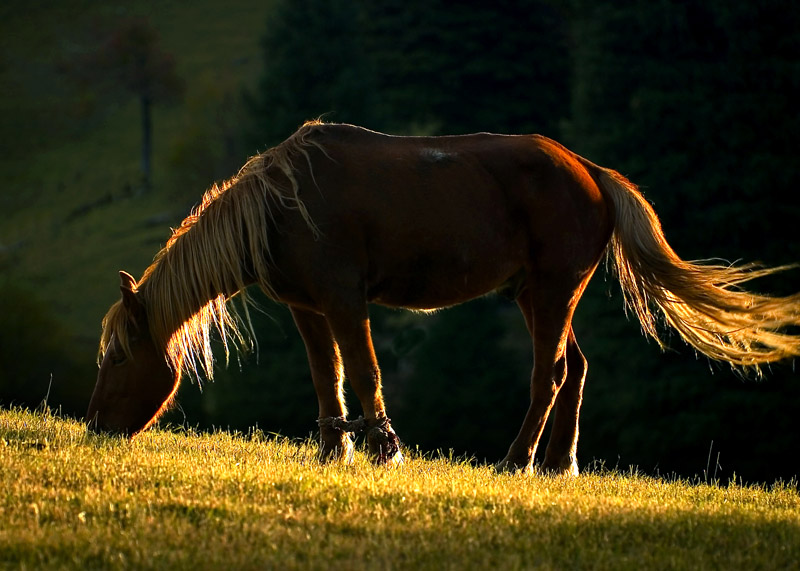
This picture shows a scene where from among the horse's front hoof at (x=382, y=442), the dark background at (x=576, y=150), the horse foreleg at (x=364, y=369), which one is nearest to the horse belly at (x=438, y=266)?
the horse foreleg at (x=364, y=369)

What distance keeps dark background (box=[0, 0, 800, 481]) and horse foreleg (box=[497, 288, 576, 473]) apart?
6.31 m

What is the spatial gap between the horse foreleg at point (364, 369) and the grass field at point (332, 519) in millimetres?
345

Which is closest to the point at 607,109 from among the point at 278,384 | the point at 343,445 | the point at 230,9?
the point at 278,384

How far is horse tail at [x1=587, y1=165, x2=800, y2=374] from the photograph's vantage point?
9.61m

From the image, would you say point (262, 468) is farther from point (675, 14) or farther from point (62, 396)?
point (62, 396)

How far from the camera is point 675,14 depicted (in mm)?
30328

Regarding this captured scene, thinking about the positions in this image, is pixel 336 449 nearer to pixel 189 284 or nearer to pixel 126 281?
pixel 189 284

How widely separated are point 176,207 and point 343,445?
60571mm

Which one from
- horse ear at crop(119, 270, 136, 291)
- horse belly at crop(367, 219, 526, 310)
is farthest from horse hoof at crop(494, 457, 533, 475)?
horse ear at crop(119, 270, 136, 291)

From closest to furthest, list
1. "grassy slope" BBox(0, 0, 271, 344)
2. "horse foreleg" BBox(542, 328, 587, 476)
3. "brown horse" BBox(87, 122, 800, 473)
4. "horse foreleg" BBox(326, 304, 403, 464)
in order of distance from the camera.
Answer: "horse foreleg" BBox(326, 304, 403, 464) → "brown horse" BBox(87, 122, 800, 473) → "horse foreleg" BBox(542, 328, 587, 476) → "grassy slope" BBox(0, 0, 271, 344)

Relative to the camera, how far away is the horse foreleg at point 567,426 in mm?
9773

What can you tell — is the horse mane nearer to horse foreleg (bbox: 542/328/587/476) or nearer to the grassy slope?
horse foreleg (bbox: 542/328/587/476)

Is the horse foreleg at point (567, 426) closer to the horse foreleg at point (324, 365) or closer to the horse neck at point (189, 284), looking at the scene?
the horse foreleg at point (324, 365)

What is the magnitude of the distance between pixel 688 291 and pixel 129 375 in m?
4.92
